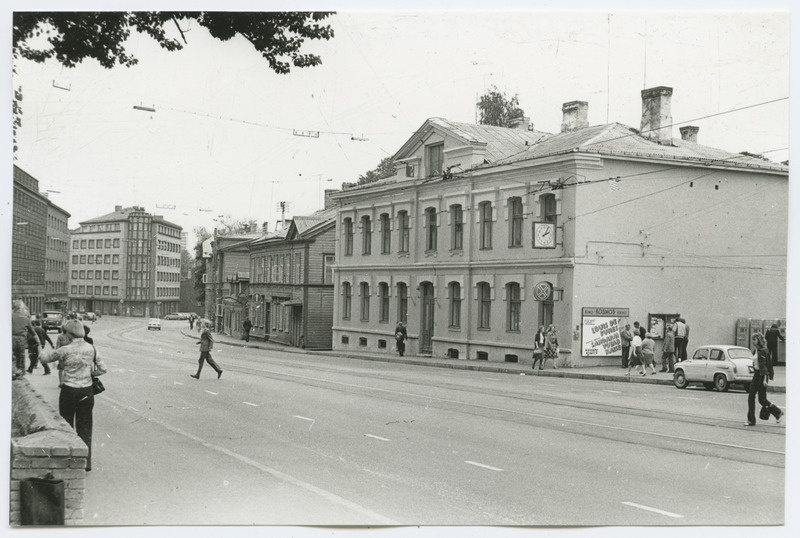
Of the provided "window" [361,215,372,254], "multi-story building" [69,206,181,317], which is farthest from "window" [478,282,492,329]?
"multi-story building" [69,206,181,317]

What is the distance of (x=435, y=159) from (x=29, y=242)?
1084 inches

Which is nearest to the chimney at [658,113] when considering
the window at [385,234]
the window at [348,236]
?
the window at [385,234]

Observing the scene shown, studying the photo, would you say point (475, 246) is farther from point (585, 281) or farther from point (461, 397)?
point (461, 397)

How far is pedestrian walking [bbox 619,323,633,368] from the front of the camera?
29.0m

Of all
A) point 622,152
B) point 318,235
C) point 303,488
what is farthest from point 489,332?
point 303,488

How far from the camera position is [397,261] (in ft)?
133

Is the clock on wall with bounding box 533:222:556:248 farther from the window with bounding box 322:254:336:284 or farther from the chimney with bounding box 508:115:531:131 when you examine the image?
the window with bounding box 322:254:336:284

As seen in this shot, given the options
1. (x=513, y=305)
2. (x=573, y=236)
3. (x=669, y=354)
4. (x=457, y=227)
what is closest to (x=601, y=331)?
(x=669, y=354)

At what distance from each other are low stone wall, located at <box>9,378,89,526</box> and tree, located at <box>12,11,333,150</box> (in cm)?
452

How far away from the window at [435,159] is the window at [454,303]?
5029 millimetres

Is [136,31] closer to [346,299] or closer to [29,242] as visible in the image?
[29,242]

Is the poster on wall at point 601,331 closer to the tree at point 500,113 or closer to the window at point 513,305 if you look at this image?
the window at point 513,305

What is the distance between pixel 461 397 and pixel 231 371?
8.08 m

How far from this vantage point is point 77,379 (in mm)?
10453
